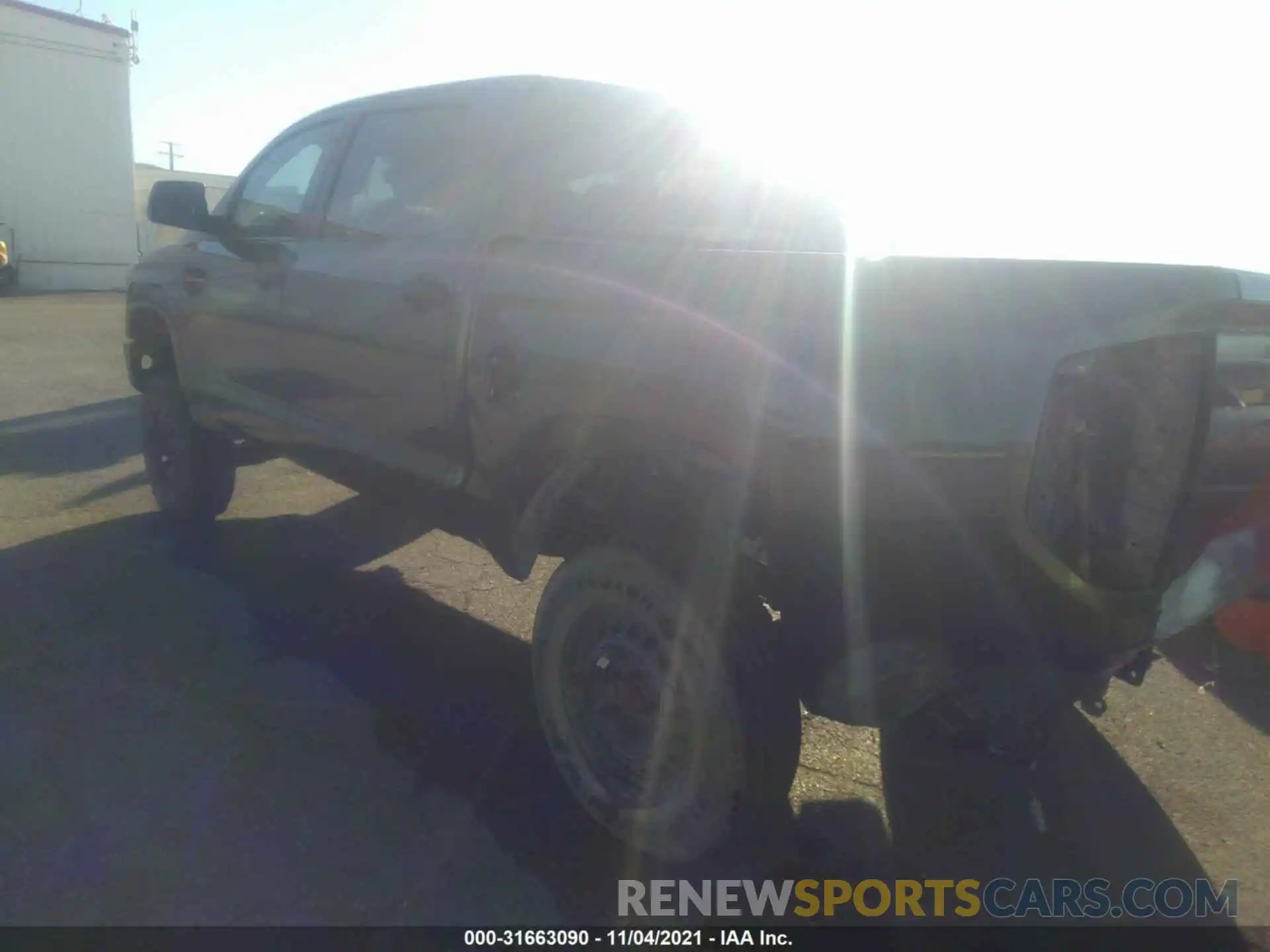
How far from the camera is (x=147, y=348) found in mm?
5637

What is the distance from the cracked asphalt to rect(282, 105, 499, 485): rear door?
16.6 inches

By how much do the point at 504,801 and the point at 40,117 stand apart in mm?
27339

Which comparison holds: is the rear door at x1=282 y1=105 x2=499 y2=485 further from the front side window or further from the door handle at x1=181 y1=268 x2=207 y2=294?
the door handle at x1=181 y1=268 x2=207 y2=294

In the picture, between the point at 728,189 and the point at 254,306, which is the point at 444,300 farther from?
the point at 254,306

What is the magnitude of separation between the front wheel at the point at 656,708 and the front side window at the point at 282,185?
2.30 meters

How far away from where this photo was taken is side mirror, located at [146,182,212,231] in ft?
15.6

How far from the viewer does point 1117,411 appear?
218 centimetres

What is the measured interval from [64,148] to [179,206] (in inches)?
982

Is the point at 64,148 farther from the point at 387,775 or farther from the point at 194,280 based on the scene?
the point at 387,775

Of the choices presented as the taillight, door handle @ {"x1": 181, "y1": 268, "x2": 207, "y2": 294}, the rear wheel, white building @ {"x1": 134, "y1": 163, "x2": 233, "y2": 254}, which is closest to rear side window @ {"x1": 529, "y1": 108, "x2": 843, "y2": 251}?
the taillight

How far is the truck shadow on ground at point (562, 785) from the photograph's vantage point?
291 centimetres

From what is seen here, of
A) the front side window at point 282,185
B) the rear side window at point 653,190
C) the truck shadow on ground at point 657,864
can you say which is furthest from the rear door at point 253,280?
the rear side window at point 653,190

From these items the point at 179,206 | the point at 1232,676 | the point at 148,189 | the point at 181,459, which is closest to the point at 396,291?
the point at 179,206

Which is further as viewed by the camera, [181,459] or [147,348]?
[147,348]
